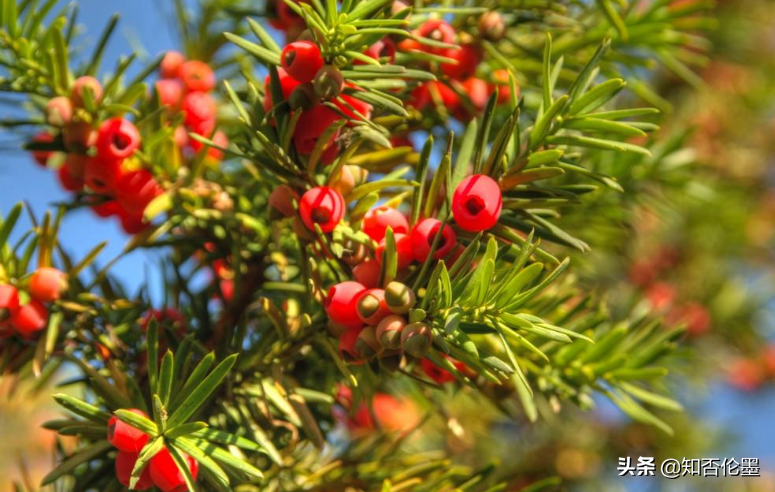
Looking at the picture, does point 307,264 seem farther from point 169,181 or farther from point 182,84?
point 182,84

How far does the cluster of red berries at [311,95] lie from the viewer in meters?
0.50

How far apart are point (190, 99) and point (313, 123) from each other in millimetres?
234

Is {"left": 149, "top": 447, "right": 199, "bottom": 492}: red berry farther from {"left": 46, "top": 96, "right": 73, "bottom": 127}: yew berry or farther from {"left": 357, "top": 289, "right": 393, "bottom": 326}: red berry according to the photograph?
{"left": 46, "top": 96, "right": 73, "bottom": 127}: yew berry

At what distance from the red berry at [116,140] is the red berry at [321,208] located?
0.58ft

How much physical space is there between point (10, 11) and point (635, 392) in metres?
0.60

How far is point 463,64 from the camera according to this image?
0.66 meters

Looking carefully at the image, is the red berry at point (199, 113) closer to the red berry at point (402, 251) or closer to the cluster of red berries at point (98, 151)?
the cluster of red berries at point (98, 151)

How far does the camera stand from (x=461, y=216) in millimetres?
489

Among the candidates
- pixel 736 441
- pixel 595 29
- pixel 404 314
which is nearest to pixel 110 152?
pixel 404 314

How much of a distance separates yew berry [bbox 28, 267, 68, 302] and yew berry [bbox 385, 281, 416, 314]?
29 centimetres

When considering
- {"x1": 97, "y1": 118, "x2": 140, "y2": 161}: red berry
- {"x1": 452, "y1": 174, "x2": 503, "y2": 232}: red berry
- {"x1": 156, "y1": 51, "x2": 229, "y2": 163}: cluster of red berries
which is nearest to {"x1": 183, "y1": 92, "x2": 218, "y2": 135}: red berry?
{"x1": 156, "y1": 51, "x2": 229, "y2": 163}: cluster of red berries

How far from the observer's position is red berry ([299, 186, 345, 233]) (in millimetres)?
508

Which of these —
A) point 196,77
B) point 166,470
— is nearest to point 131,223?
point 196,77

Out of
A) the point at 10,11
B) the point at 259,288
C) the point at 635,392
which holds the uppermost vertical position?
the point at 10,11
